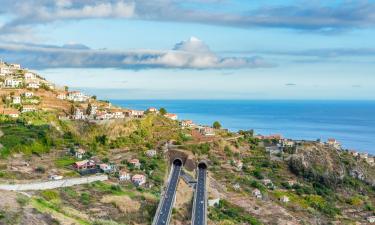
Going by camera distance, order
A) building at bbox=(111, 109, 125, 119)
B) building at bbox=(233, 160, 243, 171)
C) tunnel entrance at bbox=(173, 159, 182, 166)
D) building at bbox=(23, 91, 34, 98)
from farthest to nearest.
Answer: building at bbox=(23, 91, 34, 98) < building at bbox=(111, 109, 125, 119) < building at bbox=(233, 160, 243, 171) < tunnel entrance at bbox=(173, 159, 182, 166)

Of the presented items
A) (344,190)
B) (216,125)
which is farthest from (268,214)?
(216,125)

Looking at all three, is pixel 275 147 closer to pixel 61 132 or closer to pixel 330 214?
pixel 330 214

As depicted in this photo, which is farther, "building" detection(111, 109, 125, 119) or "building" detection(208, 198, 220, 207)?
"building" detection(111, 109, 125, 119)

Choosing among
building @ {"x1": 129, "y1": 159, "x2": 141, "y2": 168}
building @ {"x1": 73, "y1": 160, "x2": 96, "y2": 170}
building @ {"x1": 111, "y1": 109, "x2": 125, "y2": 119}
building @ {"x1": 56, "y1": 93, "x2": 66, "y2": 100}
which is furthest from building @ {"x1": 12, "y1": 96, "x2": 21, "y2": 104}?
building @ {"x1": 73, "y1": 160, "x2": 96, "y2": 170}

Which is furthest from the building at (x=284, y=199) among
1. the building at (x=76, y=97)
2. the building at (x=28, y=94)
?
the building at (x=28, y=94)

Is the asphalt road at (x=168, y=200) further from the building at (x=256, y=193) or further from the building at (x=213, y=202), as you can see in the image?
the building at (x=256, y=193)

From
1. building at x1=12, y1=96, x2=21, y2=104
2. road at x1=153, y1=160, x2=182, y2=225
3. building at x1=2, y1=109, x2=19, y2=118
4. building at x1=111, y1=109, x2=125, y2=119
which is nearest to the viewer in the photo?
road at x1=153, y1=160, x2=182, y2=225

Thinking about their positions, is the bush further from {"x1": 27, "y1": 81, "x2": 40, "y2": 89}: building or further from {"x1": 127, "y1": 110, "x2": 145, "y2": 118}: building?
{"x1": 27, "y1": 81, "x2": 40, "y2": 89}: building
